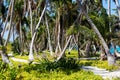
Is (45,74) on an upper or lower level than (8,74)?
lower

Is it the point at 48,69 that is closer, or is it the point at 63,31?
the point at 48,69

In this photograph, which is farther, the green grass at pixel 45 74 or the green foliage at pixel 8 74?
the green grass at pixel 45 74

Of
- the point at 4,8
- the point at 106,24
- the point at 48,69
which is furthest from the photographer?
the point at 4,8

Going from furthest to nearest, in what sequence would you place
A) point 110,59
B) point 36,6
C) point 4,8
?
point 4,8 < point 36,6 < point 110,59

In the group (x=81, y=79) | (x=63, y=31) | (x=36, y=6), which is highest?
(x=36, y=6)

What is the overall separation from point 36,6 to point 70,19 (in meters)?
4.44

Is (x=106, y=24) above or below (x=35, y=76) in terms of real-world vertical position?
above

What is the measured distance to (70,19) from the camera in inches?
1527

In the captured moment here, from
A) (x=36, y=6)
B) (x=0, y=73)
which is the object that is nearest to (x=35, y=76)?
(x=0, y=73)

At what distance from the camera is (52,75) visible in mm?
16797

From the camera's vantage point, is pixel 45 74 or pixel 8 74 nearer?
pixel 8 74

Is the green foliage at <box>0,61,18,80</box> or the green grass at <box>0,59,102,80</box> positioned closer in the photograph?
the green foliage at <box>0,61,18,80</box>

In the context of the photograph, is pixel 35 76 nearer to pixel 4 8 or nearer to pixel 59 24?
pixel 59 24

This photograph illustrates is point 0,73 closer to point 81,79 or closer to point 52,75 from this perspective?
point 52,75
